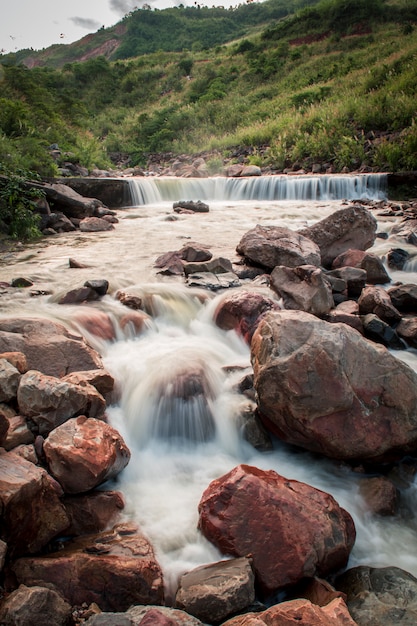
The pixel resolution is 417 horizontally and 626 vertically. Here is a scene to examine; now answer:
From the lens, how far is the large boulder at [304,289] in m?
4.49

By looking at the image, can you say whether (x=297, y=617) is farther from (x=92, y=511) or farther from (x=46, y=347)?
(x=46, y=347)

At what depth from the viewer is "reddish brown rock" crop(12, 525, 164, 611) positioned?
6.13 ft

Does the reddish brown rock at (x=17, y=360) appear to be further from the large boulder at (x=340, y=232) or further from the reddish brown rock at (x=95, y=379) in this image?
the large boulder at (x=340, y=232)

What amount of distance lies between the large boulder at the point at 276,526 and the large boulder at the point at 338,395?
1.69 feet

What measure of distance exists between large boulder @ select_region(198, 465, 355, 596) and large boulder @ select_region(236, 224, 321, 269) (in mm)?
3590

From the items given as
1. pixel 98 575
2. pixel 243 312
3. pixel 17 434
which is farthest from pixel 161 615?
pixel 243 312

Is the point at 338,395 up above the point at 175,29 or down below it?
below

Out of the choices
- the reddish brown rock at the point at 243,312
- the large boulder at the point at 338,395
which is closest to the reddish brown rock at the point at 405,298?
the reddish brown rock at the point at 243,312

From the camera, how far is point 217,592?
1836 millimetres

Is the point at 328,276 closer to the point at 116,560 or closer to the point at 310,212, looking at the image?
the point at 116,560

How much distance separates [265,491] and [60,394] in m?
1.32

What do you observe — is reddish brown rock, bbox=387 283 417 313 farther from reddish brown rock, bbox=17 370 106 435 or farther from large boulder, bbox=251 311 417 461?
reddish brown rock, bbox=17 370 106 435

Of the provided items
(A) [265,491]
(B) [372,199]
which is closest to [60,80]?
(B) [372,199]

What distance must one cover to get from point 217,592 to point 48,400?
1.41 metres
